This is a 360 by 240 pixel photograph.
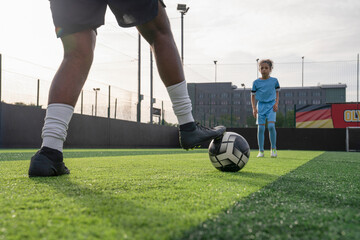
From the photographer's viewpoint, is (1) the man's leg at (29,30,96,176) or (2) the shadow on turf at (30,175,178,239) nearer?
(2) the shadow on turf at (30,175,178,239)

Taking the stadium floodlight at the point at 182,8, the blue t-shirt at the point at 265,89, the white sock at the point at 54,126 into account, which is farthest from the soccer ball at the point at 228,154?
the stadium floodlight at the point at 182,8

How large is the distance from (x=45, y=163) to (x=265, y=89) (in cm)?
476

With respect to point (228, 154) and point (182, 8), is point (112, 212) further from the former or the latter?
point (182, 8)

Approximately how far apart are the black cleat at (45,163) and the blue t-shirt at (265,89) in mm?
4607

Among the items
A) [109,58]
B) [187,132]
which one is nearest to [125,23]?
[187,132]

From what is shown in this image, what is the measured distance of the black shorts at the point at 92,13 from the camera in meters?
1.96

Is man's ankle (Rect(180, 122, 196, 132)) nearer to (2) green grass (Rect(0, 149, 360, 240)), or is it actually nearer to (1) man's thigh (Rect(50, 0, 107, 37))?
(2) green grass (Rect(0, 149, 360, 240))

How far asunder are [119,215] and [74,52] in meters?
1.40

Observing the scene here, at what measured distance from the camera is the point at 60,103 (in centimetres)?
202

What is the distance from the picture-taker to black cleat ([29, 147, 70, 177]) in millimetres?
1949

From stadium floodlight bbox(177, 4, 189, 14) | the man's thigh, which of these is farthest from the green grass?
stadium floodlight bbox(177, 4, 189, 14)

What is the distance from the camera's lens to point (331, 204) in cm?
123

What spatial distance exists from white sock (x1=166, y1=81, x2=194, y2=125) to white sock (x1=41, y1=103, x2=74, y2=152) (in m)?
0.71

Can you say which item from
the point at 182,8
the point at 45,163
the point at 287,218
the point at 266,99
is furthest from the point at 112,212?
the point at 182,8
